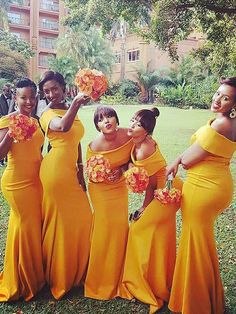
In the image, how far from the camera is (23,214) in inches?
116

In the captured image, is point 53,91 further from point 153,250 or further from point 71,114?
point 153,250

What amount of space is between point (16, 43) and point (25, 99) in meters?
4.22

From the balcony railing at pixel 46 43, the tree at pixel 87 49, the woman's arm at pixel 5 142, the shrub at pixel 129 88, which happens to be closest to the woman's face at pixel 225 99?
the woman's arm at pixel 5 142

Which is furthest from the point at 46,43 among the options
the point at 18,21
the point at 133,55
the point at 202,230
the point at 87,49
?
the point at 202,230

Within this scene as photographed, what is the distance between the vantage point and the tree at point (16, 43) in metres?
6.41

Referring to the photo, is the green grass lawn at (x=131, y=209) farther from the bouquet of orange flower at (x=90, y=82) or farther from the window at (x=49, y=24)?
the window at (x=49, y=24)

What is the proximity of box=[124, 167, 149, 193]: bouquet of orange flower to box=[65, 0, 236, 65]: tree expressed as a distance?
3956mm

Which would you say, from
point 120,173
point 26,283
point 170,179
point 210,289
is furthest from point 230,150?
point 26,283

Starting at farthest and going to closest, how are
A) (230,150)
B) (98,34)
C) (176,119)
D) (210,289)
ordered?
1. (176,119)
2. (98,34)
3. (210,289)
4. (230,150)

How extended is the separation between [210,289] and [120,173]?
1.06 metres

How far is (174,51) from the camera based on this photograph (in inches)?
263

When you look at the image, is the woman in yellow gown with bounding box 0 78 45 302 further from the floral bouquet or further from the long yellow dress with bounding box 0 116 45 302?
the floral bouquet

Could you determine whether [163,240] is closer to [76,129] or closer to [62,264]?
[62,264]

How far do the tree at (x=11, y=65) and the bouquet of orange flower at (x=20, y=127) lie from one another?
3985mm
